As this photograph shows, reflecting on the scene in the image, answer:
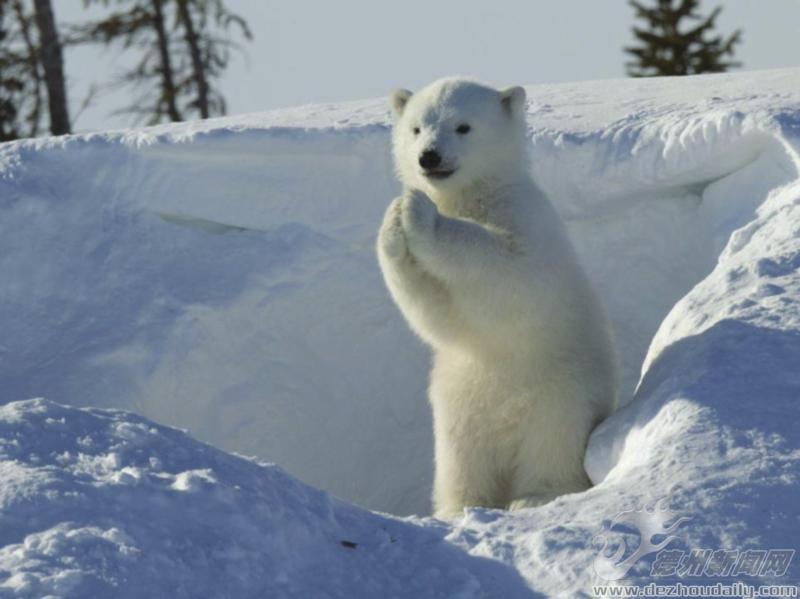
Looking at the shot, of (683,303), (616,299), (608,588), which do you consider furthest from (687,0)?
(608,588)

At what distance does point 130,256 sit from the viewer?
24.0 feet

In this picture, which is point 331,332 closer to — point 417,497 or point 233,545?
point 417,497

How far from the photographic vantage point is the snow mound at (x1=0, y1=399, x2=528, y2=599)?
139 inches

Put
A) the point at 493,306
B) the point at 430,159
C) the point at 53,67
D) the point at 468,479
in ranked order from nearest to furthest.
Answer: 1. the point at 493,306
2. the point at 430,159
3. the point at 468,479
4. the point at 53,67

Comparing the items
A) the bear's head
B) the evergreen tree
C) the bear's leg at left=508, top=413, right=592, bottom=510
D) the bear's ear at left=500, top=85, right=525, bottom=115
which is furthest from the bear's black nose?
the evergreen tree

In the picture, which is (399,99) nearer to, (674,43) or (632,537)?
(632,537)

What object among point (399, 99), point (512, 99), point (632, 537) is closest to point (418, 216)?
point (512, 99)

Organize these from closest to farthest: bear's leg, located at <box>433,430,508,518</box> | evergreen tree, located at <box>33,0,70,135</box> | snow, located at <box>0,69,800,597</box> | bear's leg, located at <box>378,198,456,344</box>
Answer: bear's leg, located at <box>378,198,456,344</box>, bear's leg, located at <box>433,430,508,518</box>, snow, located at <box>0,69,800,597</box>, evergreen tree, located at <box>33,0,70,135</box>

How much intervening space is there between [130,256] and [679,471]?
3939 mm

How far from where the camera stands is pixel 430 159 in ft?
18.3

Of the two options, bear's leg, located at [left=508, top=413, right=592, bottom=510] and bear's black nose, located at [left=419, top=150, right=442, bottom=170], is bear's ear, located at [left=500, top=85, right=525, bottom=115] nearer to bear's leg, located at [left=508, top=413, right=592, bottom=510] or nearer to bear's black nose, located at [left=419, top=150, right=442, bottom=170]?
bear's black nose, located at [left=419, top=150, right=442, bottom=170]

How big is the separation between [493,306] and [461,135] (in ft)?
2.38

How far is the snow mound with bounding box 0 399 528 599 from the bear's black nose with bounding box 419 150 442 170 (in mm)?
1786

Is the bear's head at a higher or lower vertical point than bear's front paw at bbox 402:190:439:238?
higher
